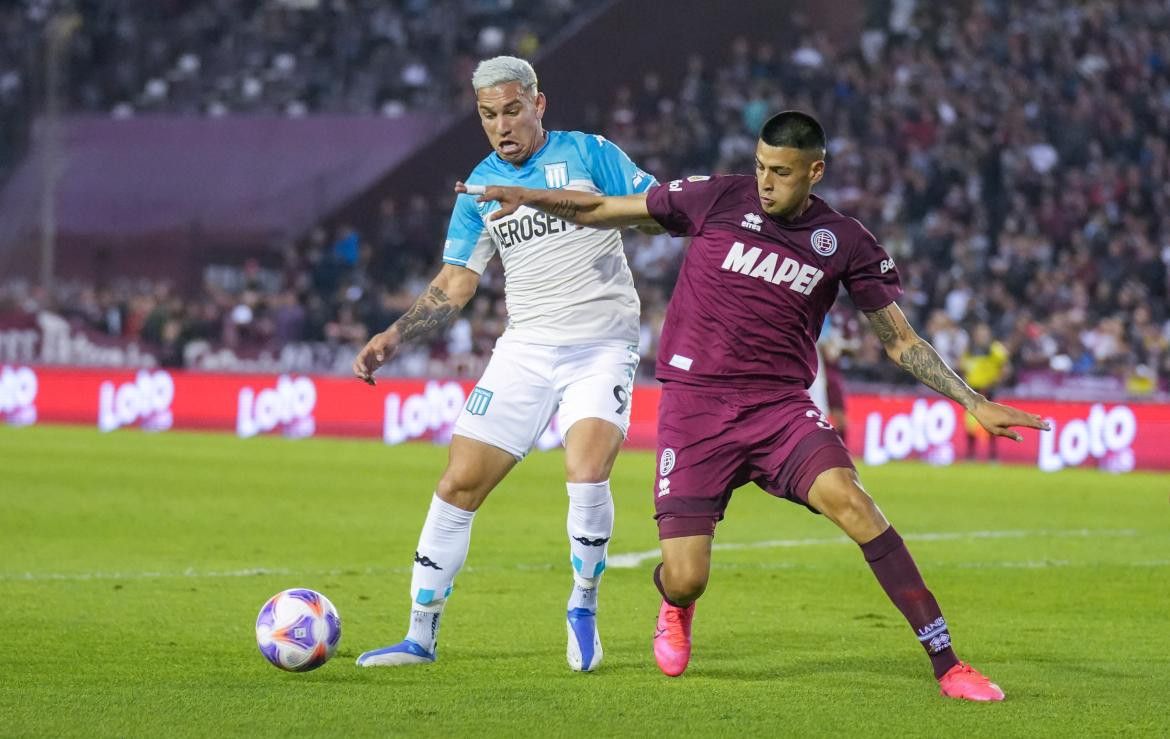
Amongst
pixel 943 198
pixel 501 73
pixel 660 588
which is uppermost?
pixel 943 198

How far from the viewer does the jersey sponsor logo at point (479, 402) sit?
264 inches

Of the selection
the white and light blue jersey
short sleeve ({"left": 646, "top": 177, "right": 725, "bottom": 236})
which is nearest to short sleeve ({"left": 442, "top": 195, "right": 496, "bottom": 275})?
the white and light blue jersey

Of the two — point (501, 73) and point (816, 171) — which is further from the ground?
point (501, 73)

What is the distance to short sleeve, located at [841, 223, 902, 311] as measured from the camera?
20.1ft

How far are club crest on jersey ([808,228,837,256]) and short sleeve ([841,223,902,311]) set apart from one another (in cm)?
8

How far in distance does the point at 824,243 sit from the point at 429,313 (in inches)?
65.8

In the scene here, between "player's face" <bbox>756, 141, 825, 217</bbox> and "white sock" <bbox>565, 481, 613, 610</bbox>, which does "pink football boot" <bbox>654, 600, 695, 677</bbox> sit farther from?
"player's face" <bbox>756, 141, 825, 217</bbox>

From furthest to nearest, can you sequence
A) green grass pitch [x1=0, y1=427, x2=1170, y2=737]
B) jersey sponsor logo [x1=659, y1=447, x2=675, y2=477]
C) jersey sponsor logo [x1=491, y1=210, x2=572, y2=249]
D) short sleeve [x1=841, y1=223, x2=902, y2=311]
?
jersey sponsor logo [x1=491, y1=210, x2=572, y2=249]
jersey sponsor logo [x1=659, y1=447, x2=675, y2=477]
short sleeve [x1=841, y1=223, x2=902, y2=311]
green grass pitch [x1=0, y1=427, x2=1170, y2=737]

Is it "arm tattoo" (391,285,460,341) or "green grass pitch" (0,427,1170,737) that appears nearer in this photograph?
"green grass pitch" (0,427,1170,737)

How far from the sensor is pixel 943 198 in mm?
25250

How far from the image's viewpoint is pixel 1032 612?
8.36 metres

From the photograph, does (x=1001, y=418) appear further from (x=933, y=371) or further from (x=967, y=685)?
(x=967, y=685)

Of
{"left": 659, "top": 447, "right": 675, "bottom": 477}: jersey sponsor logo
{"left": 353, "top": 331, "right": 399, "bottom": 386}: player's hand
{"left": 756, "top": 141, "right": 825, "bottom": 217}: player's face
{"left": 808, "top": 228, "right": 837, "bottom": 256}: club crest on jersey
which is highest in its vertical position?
{"left": 756, "top": 141, "right": 825, "bottom": 217}: player's face

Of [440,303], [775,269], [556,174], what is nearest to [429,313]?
[440,303]
